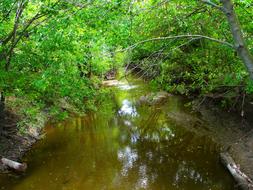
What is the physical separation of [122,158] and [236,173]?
5.73 m

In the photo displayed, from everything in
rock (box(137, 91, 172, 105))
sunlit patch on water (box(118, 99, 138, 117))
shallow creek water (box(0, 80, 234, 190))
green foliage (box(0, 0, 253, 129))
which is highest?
green foliage (box(0, 0, 253, 129))

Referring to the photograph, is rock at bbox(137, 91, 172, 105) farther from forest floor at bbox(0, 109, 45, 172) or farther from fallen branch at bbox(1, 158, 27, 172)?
fallen branch at bbox(1, 158, 27, 172)

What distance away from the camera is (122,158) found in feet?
51.7

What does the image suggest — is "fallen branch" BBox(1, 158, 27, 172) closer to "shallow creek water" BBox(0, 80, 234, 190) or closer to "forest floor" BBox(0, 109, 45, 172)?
"forest floor" BBox(0, 109, 45, 172)

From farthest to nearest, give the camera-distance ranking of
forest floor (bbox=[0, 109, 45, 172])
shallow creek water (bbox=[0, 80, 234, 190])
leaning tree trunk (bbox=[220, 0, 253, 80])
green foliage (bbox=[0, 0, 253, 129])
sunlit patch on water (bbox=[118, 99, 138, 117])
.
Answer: sunlit patch on water (bbox=[118, 99, 138, 117]), forest floor (bbox=[0, 109, 45, 172]), shallow creek water (bbox=[0, 80, 234, 190]), green foliage (bbox=[0, 0, 253, 129]), leaning tree trunk (bbox=[220, 0, 253, 80])

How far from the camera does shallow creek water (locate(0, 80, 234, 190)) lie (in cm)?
1302

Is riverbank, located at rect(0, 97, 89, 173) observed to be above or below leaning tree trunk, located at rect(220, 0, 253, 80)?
below

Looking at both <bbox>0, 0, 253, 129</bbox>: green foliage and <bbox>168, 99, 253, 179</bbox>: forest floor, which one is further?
<bbox>168, 99, 253, 179</bbox>: forest floor

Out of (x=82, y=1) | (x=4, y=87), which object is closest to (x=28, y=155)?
(x=4, y=87)

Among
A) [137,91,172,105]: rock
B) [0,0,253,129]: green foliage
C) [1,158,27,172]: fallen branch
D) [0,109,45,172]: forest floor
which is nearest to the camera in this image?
[0,0,253,129]: green foliage

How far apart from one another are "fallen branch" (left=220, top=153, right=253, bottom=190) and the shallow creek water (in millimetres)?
356

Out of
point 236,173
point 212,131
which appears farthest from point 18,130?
point 236,173

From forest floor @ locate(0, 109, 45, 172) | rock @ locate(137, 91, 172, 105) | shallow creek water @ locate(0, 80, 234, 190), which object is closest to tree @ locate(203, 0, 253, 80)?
shallow creek water @ locate(0, 80, 234, 190)

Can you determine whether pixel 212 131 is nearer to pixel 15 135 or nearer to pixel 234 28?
pixel 15 135
